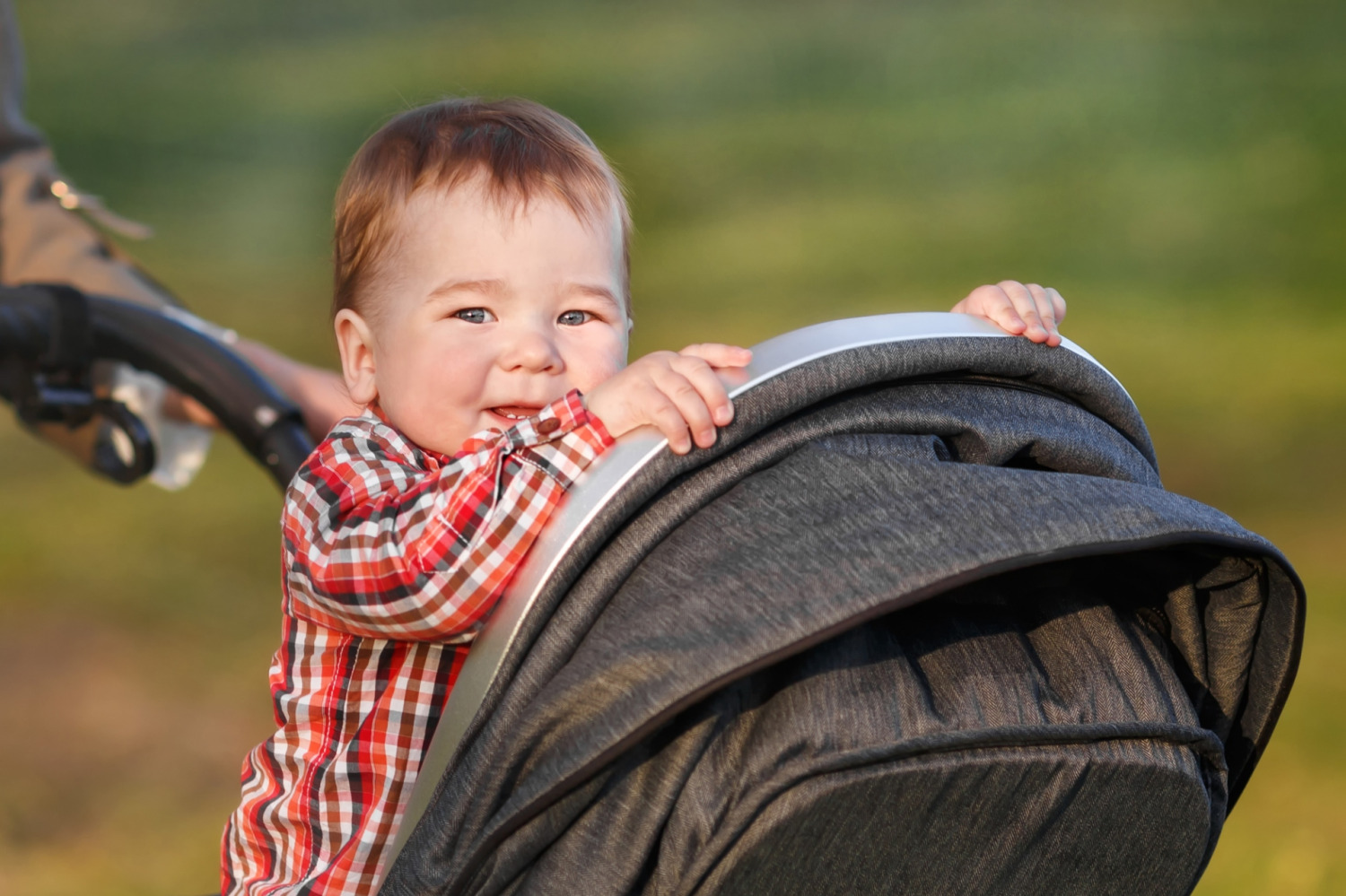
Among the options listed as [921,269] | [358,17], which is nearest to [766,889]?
[921,269]

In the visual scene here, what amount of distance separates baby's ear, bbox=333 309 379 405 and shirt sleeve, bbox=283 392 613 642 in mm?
173

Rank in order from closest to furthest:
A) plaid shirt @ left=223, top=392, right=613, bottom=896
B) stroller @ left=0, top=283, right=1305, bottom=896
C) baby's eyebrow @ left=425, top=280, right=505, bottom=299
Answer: stroller @ left=0, top=283, right=1305, bottom=896 < plaid shirt @ left=223, top=392, right=613, bottom=896 < baby's eyebrow @ left=425, top=280, right=505, bottom=299

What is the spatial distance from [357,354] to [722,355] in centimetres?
40

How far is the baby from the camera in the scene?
2.40 ft

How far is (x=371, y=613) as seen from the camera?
771 millimetres

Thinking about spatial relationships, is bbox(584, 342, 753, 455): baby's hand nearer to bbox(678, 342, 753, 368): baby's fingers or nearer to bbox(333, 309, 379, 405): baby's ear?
bbox(678, 342, 753, 368): baby's fingers

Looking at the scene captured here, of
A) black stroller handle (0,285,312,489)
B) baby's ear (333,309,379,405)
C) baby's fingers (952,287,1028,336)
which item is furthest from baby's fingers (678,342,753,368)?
black stroller handle (0,285,312,489)

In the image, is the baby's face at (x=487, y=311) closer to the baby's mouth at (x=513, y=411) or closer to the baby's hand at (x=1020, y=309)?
the baby's mouth at (x=513, y=411)

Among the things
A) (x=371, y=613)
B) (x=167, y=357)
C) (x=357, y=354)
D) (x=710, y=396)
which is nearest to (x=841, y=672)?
(x=710, y=396)

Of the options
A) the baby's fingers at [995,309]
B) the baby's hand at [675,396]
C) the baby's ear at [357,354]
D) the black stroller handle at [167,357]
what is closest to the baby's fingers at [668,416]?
the baby's hand at [675,396]

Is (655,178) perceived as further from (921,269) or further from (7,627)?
(7,627)

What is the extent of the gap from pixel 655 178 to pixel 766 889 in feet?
→ 14.8

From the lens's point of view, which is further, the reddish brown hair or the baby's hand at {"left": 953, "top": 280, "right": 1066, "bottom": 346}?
the reddish brown hair

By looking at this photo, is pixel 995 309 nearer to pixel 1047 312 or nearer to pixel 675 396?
pixel 1047 312
